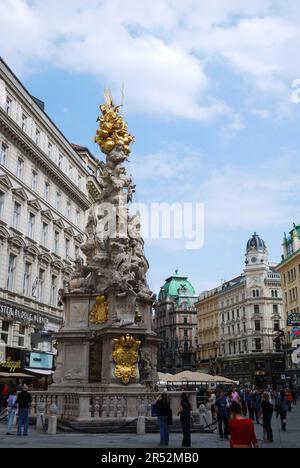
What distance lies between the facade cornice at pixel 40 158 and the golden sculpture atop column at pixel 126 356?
71.2ft

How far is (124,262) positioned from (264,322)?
2762 inches

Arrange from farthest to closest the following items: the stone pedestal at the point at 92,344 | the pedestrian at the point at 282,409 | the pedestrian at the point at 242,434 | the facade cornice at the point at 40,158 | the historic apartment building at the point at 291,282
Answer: the historic apartment building at the point at 291,282 < the facade cornice at the point at 40,158 < the pedestrian at the point at 282,409 < the stone pedestal at the point at 92,344 < the pedestrian at the point at 242,434

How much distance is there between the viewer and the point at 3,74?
3497cm

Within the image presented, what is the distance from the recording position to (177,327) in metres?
116

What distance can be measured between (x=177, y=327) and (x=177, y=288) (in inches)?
439

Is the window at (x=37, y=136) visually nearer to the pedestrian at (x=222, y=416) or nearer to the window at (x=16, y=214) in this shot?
the window at (x=16, y=214)

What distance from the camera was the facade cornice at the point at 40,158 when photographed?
115 ft

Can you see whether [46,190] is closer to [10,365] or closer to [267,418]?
[10,365]

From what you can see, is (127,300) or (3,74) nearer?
(127,300)

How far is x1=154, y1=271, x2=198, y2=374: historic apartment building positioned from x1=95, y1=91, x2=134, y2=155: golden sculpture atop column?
89.7 meters

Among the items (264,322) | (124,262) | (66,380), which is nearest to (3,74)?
(124,262)

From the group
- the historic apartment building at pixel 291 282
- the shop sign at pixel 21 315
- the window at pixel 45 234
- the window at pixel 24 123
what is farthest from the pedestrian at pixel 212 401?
the historic apartment building at pixel 291 282

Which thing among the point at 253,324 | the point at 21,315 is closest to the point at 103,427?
the point at 21,315

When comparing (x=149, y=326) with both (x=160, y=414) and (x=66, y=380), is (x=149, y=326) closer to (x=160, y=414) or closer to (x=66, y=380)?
(x=66, y=380)
